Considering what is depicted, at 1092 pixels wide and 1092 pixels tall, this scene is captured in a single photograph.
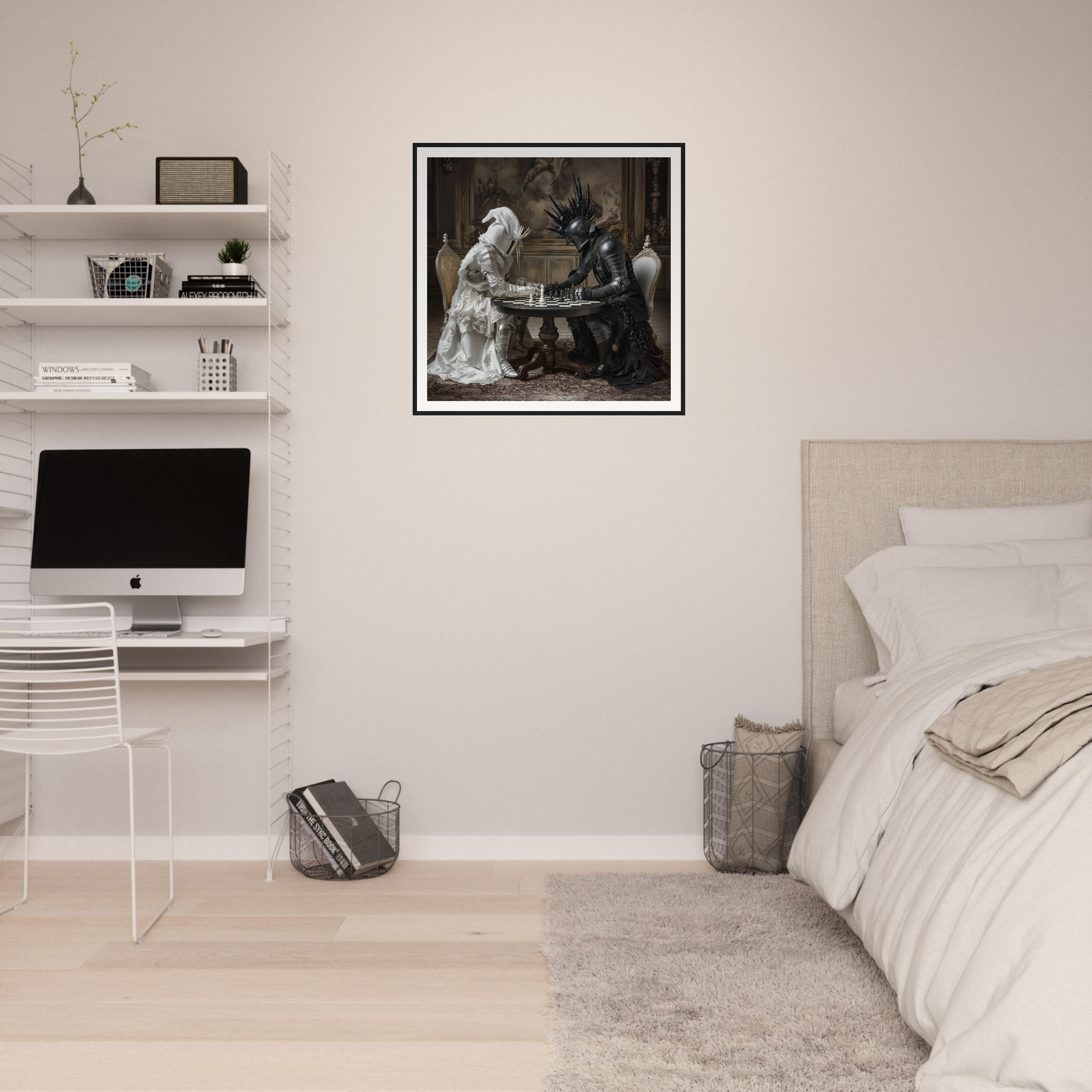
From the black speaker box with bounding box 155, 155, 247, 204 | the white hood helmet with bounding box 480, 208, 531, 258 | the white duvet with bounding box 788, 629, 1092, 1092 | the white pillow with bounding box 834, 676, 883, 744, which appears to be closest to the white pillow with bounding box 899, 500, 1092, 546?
the white pillow with bounding box 834, 676, 883, 744

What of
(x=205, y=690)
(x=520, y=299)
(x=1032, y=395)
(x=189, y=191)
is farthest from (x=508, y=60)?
(x=205, y=690)

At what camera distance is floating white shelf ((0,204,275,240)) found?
9.48 ft

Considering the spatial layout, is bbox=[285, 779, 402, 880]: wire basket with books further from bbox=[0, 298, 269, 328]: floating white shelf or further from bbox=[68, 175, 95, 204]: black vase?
bbox=[68, 175, 95, 204]: black vase

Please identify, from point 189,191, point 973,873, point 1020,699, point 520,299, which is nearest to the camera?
point 973,873

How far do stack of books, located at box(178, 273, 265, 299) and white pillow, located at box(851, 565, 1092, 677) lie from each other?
2111mm

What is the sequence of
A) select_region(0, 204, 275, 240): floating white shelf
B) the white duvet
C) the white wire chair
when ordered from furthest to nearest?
select_region(0, 204, 275, 240): floating white shelf < the white wire chair < the white duvet

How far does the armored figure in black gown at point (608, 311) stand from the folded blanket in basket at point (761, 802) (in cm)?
121

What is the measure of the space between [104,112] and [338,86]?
2.51 feet

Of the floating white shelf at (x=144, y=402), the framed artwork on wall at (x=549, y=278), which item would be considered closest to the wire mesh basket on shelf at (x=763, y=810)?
the framed artwork on wall at (x=549, y=278)

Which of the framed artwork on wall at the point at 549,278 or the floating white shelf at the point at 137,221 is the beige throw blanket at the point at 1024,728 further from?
the floating white shelf at the point at 137,221

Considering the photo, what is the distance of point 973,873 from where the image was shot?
5.36 ft

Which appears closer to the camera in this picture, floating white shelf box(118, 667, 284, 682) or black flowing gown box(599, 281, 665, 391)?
floating white shelf box(118, 667, 284, 682)

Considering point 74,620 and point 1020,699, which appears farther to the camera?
point 74,620

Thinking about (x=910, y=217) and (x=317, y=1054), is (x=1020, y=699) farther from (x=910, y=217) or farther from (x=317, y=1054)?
(x=910, y=217)
